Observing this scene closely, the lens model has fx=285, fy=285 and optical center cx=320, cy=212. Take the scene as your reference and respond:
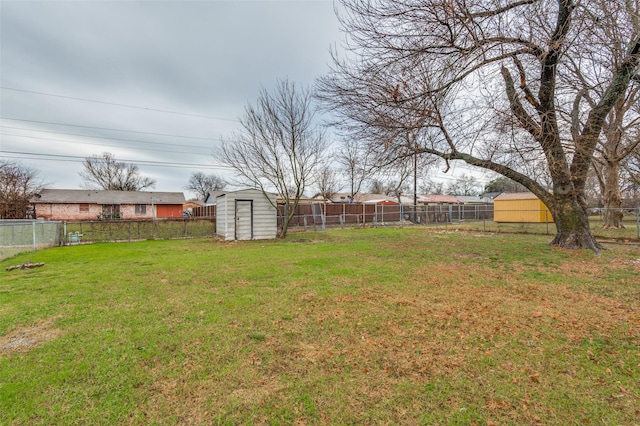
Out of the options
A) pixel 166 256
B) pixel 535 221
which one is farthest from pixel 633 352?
pixel 535 221

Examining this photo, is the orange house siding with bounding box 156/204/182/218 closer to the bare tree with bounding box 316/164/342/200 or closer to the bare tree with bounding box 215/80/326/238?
the bare tree with bounding box 316/164/342/200

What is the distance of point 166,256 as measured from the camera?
8.26 meters

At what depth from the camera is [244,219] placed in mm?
12477

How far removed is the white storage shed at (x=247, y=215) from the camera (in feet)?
40.0

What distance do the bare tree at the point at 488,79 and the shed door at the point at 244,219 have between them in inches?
266

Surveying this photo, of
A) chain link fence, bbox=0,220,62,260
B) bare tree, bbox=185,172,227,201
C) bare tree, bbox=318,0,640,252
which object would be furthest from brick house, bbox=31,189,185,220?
bare tree, bbox=318,0,640,252

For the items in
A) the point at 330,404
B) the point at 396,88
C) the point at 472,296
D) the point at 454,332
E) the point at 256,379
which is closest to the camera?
the point at 330,404

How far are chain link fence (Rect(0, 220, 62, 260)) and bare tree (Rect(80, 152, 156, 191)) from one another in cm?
2587

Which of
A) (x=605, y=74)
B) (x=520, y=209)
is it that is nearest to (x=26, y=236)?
(x=605, y=74)

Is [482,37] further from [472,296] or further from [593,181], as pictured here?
[593,181]

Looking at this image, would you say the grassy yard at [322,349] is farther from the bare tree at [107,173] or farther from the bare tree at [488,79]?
the bare tree at [107,173]

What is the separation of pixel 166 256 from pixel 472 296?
7829mm

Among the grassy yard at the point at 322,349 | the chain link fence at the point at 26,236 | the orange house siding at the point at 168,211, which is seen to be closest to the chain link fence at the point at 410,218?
the chain link fence at the point at 26,236

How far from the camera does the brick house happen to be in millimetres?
24625
